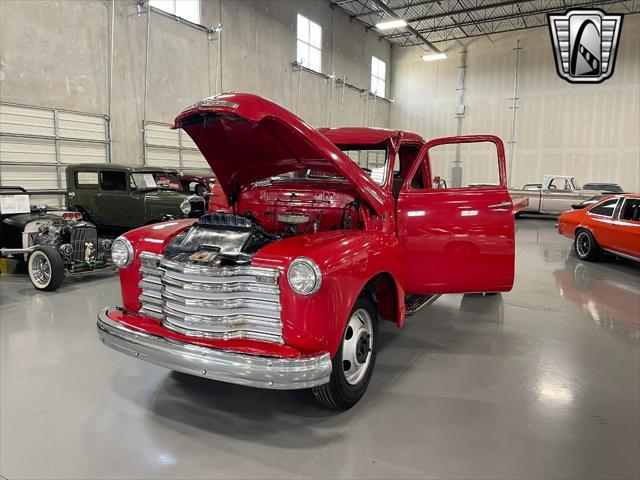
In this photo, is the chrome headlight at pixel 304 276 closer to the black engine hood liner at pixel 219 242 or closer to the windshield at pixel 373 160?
the black engine hood liner at pixel 219 242

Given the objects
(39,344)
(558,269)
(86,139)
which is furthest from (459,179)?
(39,344)

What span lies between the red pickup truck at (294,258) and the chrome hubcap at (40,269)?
11.1 feet

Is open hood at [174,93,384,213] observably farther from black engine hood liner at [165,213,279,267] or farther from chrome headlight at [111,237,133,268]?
chrome headlight at [111,237,133,268]

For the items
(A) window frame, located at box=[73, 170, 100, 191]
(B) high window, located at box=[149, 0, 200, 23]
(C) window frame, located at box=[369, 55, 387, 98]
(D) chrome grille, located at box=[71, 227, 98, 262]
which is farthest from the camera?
(C) window frame, located at box=[369, 55, 387, 98]

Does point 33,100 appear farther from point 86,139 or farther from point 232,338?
point 232,338

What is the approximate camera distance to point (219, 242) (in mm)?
2758

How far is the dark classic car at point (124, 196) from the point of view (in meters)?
7.55

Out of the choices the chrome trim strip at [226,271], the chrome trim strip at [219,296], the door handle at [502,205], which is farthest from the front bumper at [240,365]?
the door handle at [502,205]

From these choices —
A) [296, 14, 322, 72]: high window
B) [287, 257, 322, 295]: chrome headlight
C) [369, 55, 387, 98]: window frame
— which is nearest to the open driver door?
[287, 257, 322, 295]: chrome headlight

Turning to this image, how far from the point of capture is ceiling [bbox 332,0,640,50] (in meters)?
16.9

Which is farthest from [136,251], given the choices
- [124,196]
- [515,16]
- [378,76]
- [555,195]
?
[378,76]

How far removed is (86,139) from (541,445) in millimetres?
10119

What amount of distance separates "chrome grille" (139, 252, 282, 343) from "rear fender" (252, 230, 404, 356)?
0.07 m

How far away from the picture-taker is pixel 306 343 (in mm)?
2354
